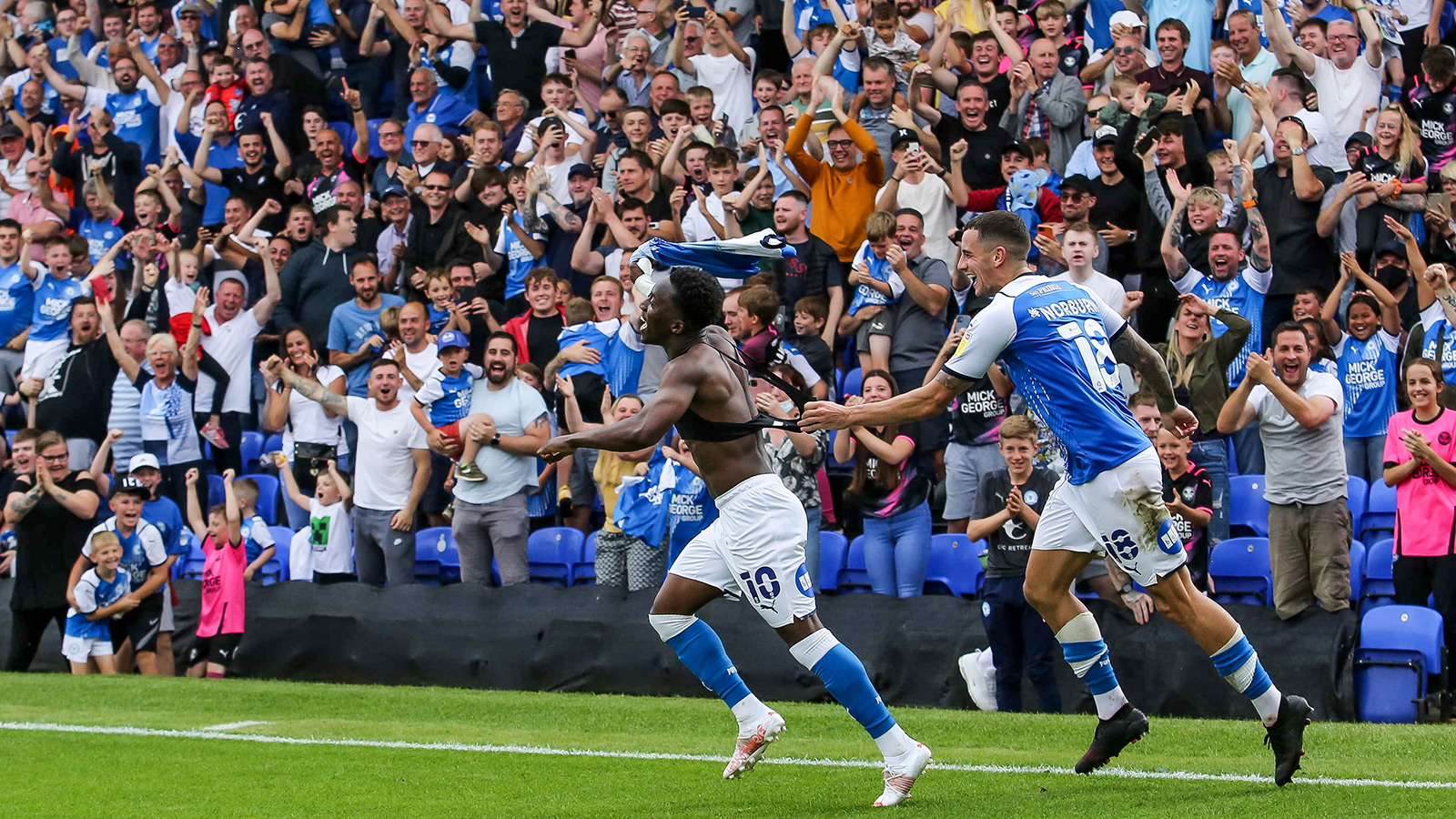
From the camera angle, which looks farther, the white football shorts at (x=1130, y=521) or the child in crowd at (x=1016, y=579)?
the child in crowd at (x=1016, y=579)

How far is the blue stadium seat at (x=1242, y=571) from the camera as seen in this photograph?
1134 centimetres

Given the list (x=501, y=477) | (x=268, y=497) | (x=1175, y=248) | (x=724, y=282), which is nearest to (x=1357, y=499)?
(x=1175, y=248)

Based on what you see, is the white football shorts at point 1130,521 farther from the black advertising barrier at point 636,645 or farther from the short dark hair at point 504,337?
the short dark hair at point 504,337

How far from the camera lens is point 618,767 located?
8180 millimetres

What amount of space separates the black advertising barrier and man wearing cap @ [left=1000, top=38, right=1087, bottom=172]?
16.7 ft

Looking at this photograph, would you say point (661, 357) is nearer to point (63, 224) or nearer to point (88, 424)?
point (88, 424)

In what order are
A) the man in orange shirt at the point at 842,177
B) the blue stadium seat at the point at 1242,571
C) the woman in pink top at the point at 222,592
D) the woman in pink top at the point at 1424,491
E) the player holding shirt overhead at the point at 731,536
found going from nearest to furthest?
1. the player holding shirt overhead at the point at 731,536
2. the woman in pink top at the point at 1424,491
3. the blue stadium seat at the point at 1242,571
4. the woman in pink top at the point at 222,592
5. the man in orange shirt at the point at 842,177

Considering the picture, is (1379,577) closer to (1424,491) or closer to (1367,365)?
(1424,491)

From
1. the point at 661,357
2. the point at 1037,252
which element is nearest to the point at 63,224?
the point at 661,357

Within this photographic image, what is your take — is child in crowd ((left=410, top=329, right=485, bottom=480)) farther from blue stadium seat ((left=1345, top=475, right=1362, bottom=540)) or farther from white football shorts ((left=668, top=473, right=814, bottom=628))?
blue stadium seat ((left=1345, top=475, right=1362, bottom=540))

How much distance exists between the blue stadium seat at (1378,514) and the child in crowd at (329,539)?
28.2 feet

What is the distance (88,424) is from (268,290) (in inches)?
91.2

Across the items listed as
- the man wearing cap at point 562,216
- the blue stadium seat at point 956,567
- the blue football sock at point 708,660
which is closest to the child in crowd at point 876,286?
the blue stadium seat at point 956,567

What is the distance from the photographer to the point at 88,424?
656 inches
